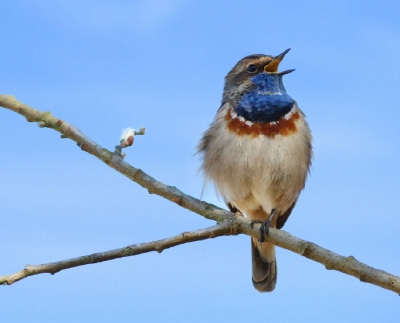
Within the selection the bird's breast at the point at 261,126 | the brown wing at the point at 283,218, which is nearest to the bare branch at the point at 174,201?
the bird's breast at the point at 261,126

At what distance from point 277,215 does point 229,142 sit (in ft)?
4.01

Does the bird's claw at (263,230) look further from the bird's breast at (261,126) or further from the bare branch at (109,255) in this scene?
the bird's breast at (261,126)

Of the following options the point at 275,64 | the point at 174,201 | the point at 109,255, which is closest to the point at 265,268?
the point at 275,64

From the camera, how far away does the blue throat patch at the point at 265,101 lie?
223 inches

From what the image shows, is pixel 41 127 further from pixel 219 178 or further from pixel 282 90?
pixel 282 90

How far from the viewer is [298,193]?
6059mm

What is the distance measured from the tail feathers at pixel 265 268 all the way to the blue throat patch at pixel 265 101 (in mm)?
1651

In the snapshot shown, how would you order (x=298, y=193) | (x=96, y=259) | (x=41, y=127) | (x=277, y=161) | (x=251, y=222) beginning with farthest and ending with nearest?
1. (x=298, y=193)
2. (x=277, y=161)
3. (x=251, y=222)
4. (x=41, y=127)
5. (x=96, y=259)

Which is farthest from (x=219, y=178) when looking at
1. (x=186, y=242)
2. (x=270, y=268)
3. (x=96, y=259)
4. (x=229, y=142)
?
(x=96, y=259)

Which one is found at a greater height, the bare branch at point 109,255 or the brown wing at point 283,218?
the brown wing at point 283,218

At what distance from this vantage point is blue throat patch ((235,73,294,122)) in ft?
18.6

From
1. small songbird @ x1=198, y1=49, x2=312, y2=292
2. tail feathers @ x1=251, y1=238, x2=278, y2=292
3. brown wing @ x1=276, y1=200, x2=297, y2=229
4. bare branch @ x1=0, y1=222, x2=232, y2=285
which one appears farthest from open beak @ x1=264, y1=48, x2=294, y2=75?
bare branch @ x1=0, y1=222, x2=232, y2=285

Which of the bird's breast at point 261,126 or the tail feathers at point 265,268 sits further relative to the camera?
the tail feathers at point 265,268

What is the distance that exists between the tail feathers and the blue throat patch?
5.42 ft
